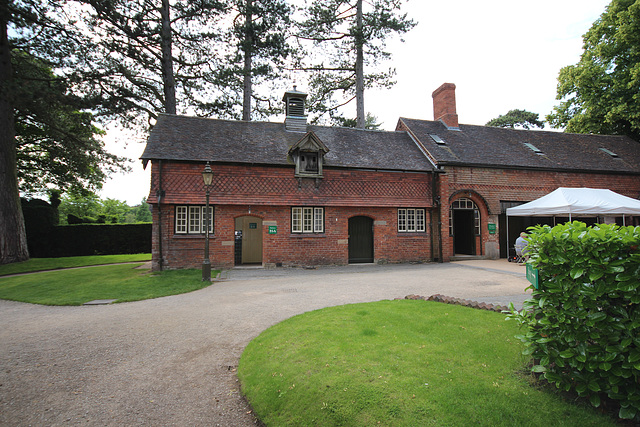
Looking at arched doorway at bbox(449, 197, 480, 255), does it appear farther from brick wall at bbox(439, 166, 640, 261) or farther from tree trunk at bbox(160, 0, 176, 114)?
tree trunk at bbox(160, 0, 176, 114)

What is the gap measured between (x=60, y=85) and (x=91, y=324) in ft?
54.4

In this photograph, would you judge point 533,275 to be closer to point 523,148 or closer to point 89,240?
point 523,148

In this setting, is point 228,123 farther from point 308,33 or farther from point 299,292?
point 299,292

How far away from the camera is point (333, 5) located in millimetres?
22688

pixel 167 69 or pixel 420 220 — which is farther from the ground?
pixel 167 69

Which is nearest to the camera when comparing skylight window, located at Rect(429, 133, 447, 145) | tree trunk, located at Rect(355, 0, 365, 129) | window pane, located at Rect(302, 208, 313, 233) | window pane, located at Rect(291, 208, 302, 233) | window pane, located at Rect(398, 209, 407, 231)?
window pane, located at Rect(291, 208, 302, 233)

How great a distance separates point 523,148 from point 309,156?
13.5m

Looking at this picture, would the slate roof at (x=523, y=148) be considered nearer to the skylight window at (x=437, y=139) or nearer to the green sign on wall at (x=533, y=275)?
the skylight window at (x=437, y=139)

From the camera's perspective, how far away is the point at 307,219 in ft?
51.5

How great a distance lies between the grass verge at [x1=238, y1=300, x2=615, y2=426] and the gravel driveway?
0.49m

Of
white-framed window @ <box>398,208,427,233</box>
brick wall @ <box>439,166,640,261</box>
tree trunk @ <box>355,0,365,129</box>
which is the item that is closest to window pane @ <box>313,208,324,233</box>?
white-framed window @ <box>398,208,427,233</box>

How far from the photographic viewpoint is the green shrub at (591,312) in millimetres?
2605

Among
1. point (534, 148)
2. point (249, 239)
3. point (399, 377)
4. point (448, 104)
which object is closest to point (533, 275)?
point (399, 377)

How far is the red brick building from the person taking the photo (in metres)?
14.5
